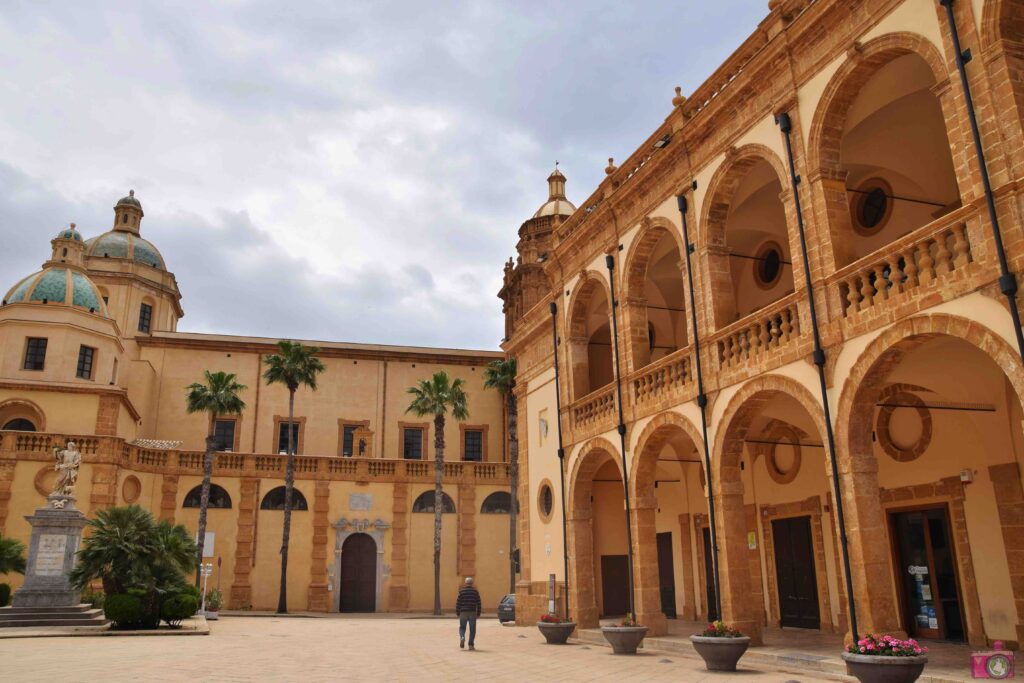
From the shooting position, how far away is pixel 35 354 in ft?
121

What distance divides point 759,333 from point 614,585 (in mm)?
12805

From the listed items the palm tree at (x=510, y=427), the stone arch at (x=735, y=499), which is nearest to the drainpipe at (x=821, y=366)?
the stone arch at (x=735, y=499)

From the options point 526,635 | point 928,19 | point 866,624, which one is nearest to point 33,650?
point 526,635

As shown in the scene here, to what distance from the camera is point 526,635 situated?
2162 cm

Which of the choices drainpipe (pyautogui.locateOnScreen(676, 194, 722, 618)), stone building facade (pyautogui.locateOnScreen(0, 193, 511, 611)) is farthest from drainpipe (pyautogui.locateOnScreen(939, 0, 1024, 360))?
stone building facade (pyautogui.locateOnScreen(0, 193, 511, 611))

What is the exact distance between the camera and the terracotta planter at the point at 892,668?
927 centimetres

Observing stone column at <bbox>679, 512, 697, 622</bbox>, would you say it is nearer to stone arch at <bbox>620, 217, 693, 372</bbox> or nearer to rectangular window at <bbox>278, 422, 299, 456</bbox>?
stone arch at <bbox>620, 217, 693, 372</bbox>

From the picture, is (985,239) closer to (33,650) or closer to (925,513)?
(925,513)

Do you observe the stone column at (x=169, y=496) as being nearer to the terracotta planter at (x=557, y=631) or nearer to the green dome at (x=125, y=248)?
the green dome at (x=125, y=248)

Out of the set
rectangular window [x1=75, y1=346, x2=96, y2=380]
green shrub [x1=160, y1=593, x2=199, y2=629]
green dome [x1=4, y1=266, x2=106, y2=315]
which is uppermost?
green dome [x1=4, y1=266, x2=106, y2=315]

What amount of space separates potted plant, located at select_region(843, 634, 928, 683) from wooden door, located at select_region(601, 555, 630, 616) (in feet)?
50.8

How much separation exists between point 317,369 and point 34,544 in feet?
65.8

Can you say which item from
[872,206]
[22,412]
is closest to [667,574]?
[872,206]

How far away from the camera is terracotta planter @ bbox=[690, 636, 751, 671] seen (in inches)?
498
